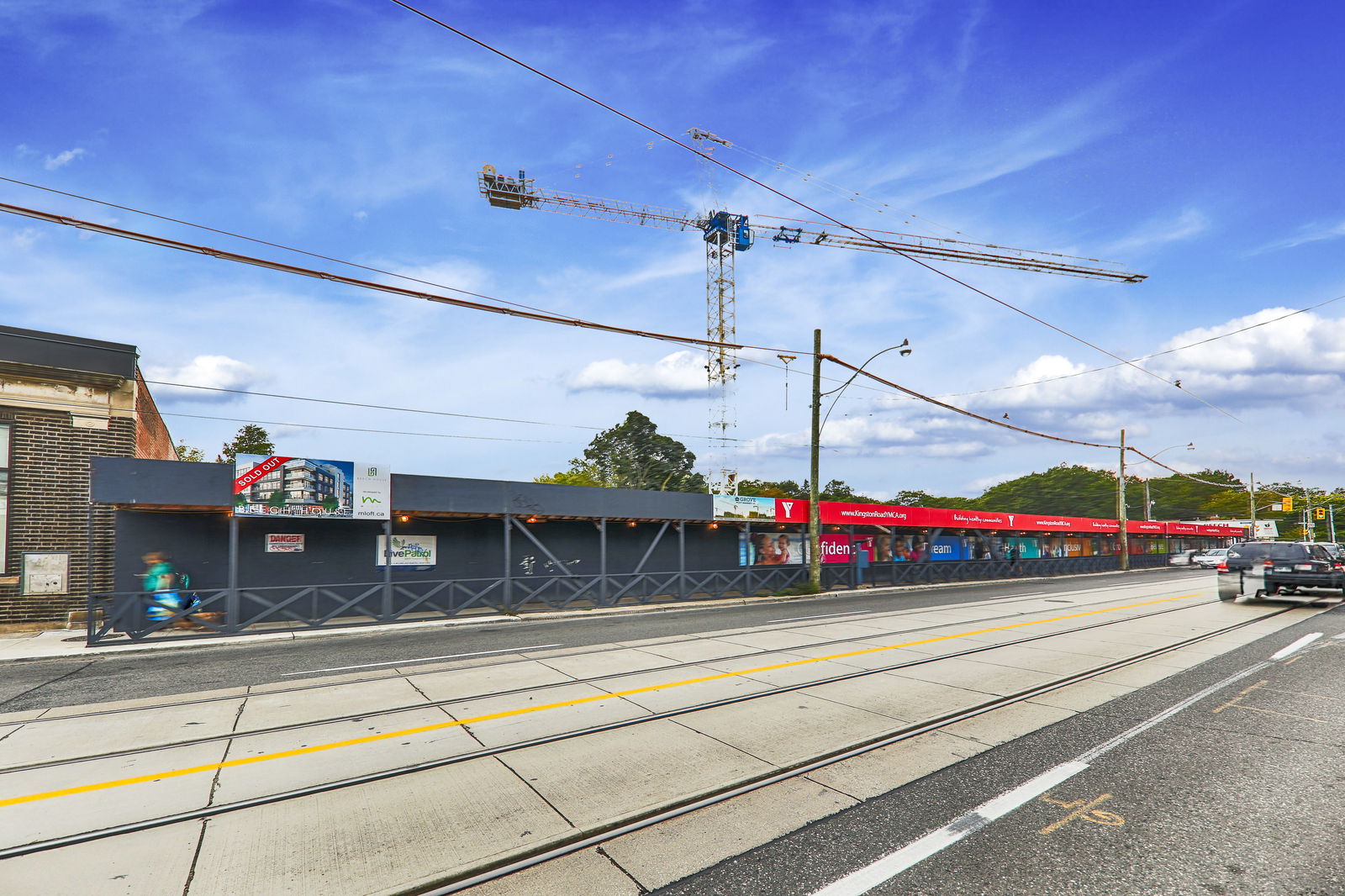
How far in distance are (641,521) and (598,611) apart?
4.55 meters

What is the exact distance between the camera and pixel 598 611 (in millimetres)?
20641

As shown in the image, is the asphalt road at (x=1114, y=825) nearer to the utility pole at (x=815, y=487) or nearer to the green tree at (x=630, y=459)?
the utility pole at (x=815, y=487)

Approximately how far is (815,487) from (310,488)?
18159 mm

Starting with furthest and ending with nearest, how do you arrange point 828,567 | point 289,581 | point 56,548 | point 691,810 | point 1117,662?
point 828,567 → point 289,581 → point 56,548 → point 1117,662 → point 691,810

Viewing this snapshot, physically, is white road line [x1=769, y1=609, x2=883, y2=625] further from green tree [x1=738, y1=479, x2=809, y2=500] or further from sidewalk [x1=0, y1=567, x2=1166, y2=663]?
green tree [x1=738, y1=479, x2=809, y2=500]

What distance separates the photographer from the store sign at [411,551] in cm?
1973

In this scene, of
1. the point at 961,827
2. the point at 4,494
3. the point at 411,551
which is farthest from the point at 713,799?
the point at 4,494

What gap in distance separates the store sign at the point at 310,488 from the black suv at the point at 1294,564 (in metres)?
26.5

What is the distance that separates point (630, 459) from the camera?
8312 centimetres

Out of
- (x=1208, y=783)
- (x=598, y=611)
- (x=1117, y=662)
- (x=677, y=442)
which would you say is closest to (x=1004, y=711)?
(x=1208, y=783)

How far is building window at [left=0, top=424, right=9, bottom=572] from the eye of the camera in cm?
1627

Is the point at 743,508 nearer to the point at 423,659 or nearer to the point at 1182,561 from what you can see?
the point at 423,659

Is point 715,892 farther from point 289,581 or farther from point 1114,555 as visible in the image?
point 1114,555

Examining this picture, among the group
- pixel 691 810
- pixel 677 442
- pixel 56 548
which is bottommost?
pixel 691 810
